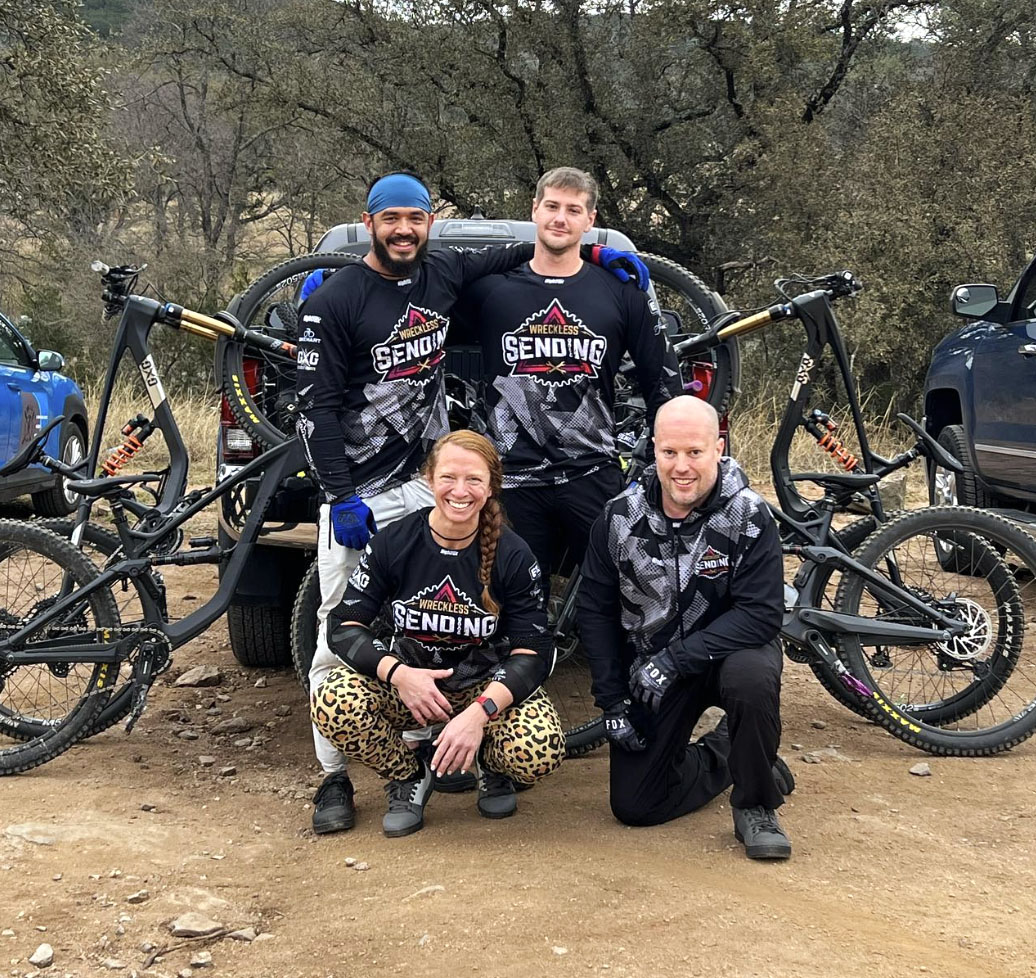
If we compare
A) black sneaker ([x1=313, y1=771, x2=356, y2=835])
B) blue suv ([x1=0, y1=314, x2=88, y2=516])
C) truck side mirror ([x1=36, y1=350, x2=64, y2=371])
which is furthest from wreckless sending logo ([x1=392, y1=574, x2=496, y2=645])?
truck side mirror ([x1=36, y1=350, x2=64, y2=371])

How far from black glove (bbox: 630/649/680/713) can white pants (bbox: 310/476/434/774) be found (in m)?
0.95

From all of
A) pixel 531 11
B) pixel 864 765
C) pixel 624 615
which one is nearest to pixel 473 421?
pixel 624 615

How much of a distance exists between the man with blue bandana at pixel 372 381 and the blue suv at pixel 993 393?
10.8 feet

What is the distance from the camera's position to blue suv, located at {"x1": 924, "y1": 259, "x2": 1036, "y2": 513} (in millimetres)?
6691

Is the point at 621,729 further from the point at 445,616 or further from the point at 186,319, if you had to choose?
the point at 186,319

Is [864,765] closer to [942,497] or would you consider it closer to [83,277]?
[942,497]

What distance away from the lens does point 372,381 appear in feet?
13.9

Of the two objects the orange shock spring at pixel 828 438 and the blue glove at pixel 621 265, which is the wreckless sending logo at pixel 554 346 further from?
the orange shock spring at pixel 828 438

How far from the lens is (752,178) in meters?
15.5

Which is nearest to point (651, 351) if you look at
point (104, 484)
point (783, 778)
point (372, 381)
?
point (372, 381)

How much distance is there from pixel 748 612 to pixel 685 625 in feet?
0.75

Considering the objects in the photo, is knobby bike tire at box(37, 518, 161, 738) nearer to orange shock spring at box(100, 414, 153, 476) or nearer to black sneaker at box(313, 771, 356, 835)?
orange shock spring at box(100, 414, 153, 476)

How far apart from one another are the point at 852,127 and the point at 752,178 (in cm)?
233

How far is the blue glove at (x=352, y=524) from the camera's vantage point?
404 cm
